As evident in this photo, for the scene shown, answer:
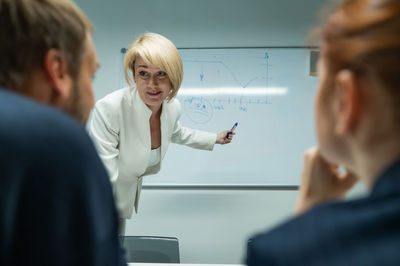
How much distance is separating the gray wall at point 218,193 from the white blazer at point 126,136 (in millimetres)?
554

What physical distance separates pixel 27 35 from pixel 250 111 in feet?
6.32

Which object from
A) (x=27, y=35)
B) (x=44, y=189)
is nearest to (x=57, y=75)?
(x=27, y=35)

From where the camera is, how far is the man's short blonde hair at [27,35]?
0.48 meters

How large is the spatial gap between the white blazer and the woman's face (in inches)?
2.4

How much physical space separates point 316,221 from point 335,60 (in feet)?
0.75

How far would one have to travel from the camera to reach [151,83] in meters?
1.60

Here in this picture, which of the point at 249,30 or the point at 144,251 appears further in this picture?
the point at 249,30

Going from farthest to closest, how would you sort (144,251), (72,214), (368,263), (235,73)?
(235,73) → (144,251) → (72,214) → (368,263)

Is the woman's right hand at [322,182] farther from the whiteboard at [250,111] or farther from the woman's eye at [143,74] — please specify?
the whiteboard at [250,111]

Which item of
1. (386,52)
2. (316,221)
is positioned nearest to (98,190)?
(316,221)

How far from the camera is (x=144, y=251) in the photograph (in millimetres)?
1644

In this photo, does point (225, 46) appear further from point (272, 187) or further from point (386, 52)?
point (386, 52)

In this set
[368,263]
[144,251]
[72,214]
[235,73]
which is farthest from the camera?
[235,73]

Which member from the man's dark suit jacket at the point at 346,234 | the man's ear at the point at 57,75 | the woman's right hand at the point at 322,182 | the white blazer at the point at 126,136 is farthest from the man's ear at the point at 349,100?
the white blazer at the point at 126,136
